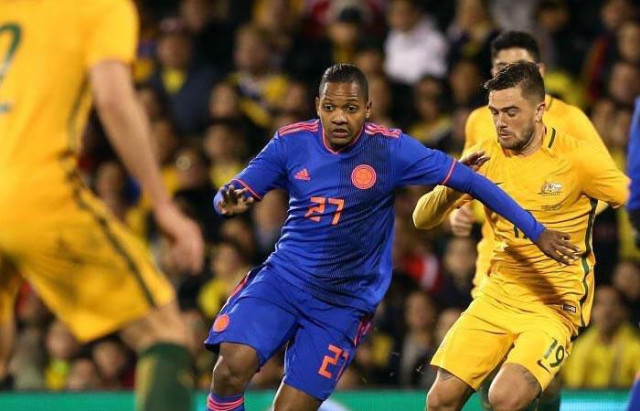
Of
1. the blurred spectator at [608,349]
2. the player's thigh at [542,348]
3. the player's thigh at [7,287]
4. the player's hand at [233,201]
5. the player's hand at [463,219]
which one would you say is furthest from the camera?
the blurred spectator at [608,349]

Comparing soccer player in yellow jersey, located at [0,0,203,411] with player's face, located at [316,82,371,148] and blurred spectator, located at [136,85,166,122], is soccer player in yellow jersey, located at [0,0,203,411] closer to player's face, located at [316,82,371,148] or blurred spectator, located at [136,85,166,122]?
player's face, located at [316,82,371,148]

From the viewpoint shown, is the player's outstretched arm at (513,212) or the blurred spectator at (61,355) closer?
the player's outstretched arm at (513,212)

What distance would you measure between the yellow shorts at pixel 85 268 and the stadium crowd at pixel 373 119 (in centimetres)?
432

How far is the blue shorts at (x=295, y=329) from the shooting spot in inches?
220

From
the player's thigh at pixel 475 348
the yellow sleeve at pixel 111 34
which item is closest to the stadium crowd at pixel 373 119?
the player's thigh at pixel 475 348

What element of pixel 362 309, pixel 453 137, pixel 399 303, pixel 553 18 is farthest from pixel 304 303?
pixel 553 18

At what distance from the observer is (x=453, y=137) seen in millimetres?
9344

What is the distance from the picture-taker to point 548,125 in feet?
19.8

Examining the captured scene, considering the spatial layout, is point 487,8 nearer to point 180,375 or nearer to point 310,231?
point 310,231

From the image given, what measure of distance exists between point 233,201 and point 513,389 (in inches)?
53.8

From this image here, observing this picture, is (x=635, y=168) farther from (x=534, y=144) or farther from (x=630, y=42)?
(x=630, y=42)

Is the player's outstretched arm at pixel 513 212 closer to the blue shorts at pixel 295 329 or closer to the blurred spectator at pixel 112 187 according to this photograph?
the blue shorts at pixel 295 329

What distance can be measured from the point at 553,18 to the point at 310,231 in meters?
4.63

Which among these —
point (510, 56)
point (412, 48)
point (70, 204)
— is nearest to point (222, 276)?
point (412, 48)
